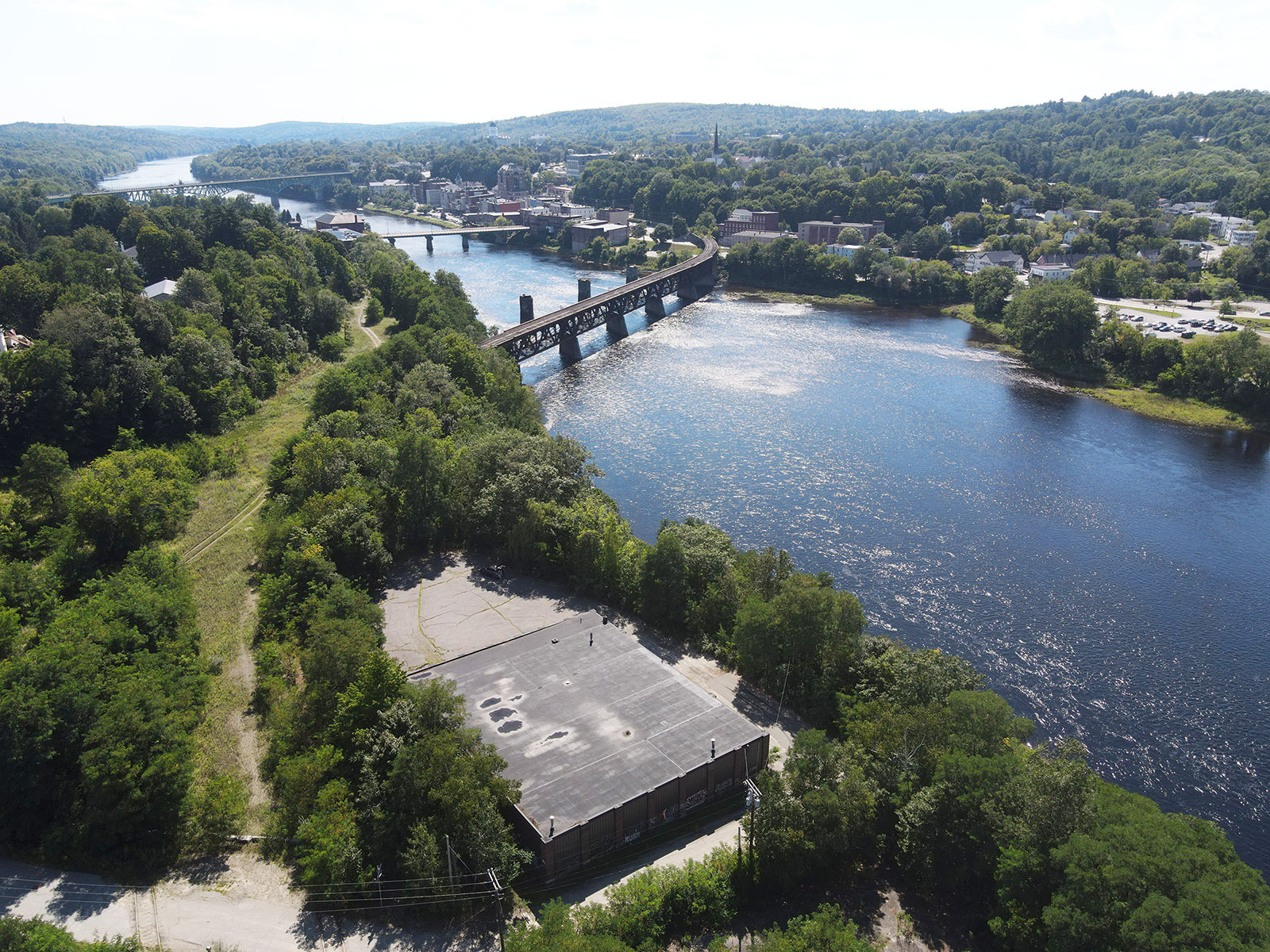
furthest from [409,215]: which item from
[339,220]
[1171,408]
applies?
[1171,408]

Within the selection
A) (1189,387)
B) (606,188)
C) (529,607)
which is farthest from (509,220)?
(529,607)

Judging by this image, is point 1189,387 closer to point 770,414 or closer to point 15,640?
point 770,414

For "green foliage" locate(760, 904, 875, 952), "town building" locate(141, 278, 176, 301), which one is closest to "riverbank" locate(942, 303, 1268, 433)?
"green foliage" locate(760, 904, 875, 952)

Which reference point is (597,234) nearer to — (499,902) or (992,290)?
(992,290)

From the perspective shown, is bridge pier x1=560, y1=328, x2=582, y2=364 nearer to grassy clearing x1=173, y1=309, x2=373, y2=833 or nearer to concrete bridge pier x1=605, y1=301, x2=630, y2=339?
concrete bridge pier x1=605, y1=301, x2=630, y2=339

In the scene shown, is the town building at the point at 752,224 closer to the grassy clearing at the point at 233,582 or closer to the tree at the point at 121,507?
the grassy clearing at the point at 233,582

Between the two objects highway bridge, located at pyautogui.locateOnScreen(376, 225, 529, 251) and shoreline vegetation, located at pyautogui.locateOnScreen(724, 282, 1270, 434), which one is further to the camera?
highway bridge, located at pyautogui.locateOnScreen(376, 225, 529, 251)
